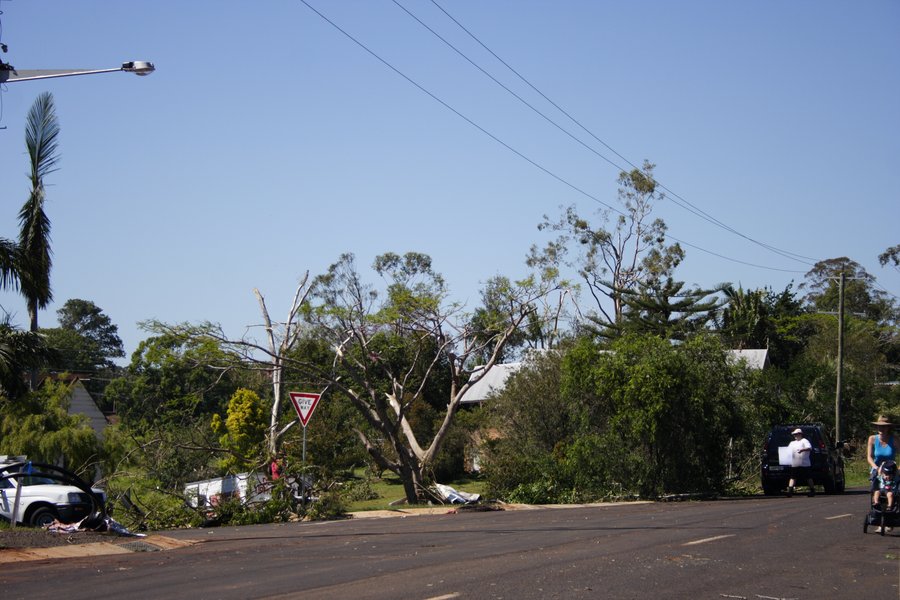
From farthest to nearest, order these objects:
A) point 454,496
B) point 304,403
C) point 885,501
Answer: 1. point 454,496
2. point 304,403
3. point 885,501

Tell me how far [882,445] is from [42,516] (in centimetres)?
1437

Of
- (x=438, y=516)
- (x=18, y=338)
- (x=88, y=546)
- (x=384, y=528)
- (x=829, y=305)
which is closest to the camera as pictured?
(x=88, y=546)

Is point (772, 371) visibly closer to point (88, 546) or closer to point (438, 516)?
point (438, 516)

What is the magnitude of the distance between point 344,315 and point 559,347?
1248 centimetres

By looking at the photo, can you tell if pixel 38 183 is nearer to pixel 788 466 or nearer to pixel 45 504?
pixel 45 504

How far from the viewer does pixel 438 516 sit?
66.8 feet

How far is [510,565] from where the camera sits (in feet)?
34.6

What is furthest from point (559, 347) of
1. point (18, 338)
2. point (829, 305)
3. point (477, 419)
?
point (829, 305)

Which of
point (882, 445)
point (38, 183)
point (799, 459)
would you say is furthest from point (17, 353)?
point (799, 459)

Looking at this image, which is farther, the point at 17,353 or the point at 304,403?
the point at 17,353

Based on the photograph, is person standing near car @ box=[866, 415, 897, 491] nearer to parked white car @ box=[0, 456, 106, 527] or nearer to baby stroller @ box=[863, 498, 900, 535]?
baby stroller @ box=[863, 498, 900, 535]

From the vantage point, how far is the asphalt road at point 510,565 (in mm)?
8969

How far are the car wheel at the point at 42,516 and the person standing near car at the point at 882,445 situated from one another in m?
13.9

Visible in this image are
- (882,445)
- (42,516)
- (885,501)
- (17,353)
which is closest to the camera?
(885,501)
